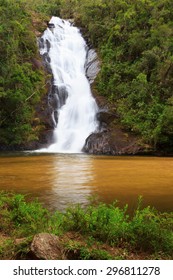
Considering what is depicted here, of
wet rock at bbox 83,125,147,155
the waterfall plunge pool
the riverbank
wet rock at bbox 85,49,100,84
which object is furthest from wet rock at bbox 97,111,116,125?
the riverbank

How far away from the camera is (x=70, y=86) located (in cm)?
3356

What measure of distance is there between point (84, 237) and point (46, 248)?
106cm

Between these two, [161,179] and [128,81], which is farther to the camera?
[128,81]

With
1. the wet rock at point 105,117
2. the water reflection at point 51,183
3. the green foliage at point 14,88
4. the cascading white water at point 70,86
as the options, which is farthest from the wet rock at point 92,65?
the water reflection at point 51,183

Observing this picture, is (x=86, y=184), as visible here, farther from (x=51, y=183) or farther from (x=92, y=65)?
(x=92, y=65)

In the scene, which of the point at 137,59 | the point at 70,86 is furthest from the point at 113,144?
the point at 137,59

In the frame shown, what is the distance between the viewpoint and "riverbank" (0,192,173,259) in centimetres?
441

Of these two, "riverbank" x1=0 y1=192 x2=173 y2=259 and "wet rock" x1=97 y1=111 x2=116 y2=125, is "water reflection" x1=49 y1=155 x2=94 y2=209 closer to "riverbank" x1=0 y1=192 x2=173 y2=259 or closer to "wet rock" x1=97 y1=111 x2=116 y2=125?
"riverbank" x1=0 y1=192 x2=173 y2=259

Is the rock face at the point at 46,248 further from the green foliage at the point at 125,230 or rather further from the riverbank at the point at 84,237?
the green foliage at the point at 125,230

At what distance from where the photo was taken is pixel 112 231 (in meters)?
5.15

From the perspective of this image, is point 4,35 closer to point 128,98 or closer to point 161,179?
point 128,98

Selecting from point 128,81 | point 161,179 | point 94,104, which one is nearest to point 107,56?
point 128,81

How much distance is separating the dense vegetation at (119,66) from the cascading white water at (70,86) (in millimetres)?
1716

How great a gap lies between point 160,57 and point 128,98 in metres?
4.60
